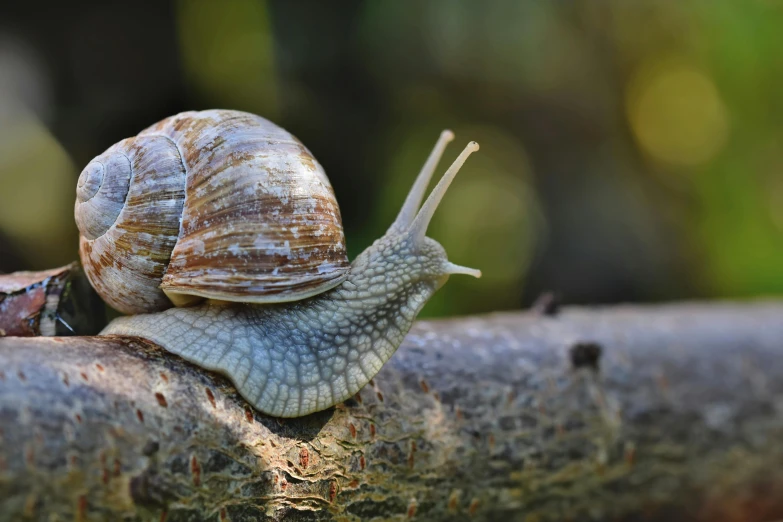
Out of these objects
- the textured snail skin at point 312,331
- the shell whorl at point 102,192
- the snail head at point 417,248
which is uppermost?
the shell whorl at point 102,192

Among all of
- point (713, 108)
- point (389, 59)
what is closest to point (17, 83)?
point (389, 59)

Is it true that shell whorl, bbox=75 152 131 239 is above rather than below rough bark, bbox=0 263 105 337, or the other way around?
above

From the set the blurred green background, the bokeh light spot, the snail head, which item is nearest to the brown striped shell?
the snail head

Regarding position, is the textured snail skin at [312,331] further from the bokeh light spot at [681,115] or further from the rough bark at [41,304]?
the bokeh light spot at [681,115]

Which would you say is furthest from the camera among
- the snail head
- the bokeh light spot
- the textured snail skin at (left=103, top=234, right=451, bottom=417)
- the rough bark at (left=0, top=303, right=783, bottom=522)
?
the bokeh light spot

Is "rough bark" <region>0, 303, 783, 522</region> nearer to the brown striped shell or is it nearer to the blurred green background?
the brown striped shell

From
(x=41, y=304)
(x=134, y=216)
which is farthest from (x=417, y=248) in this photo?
(x=41, y=304)

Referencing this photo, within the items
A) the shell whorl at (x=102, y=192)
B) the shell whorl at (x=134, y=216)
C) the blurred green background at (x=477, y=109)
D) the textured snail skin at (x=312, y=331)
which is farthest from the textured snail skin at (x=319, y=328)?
the blurred green background at (x=477, y=109)

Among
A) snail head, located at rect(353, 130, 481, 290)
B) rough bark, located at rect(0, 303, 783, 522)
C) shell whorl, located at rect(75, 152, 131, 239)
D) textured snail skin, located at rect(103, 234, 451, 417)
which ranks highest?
shell whorl, located at rect(75, 152, 131, 239)
